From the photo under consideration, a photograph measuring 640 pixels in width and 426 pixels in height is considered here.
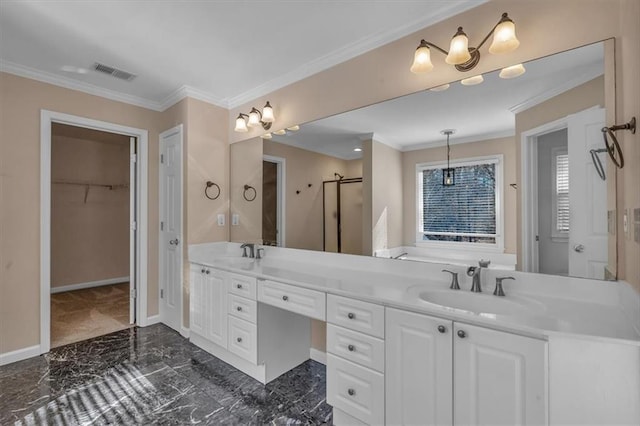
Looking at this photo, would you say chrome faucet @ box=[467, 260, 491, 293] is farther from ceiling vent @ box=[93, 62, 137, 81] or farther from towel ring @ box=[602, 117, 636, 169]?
ceiling vent @ box=[93, 62, 137, 81]

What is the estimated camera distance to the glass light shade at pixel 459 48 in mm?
1607

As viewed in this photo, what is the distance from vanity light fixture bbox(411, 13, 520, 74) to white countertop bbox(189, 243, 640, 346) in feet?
3.82

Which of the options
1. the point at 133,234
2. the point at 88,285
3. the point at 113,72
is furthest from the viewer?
the point at 88,285

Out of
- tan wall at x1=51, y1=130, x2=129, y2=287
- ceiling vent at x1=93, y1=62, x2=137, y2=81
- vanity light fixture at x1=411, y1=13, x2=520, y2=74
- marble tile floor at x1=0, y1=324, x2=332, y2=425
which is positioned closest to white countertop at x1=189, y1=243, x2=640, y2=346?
marble tile floor at x1=0, y1=324, x2=332, y2=425

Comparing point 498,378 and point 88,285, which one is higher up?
point 498,378

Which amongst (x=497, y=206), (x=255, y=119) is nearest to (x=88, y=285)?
(x=255, y=119)

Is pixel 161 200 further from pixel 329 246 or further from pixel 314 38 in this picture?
pixel 314 38

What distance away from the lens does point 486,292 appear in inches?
64.1

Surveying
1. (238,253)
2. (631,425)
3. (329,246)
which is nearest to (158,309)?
(238,253)

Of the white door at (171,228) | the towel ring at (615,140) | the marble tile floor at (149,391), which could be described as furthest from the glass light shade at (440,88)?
the white door at (171,228)

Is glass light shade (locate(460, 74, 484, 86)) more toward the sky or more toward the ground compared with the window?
more toward the sky

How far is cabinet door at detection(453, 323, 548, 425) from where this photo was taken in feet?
3.63

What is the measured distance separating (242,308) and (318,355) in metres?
0.77

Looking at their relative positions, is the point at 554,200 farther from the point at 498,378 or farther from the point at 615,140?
the point at 498,378
